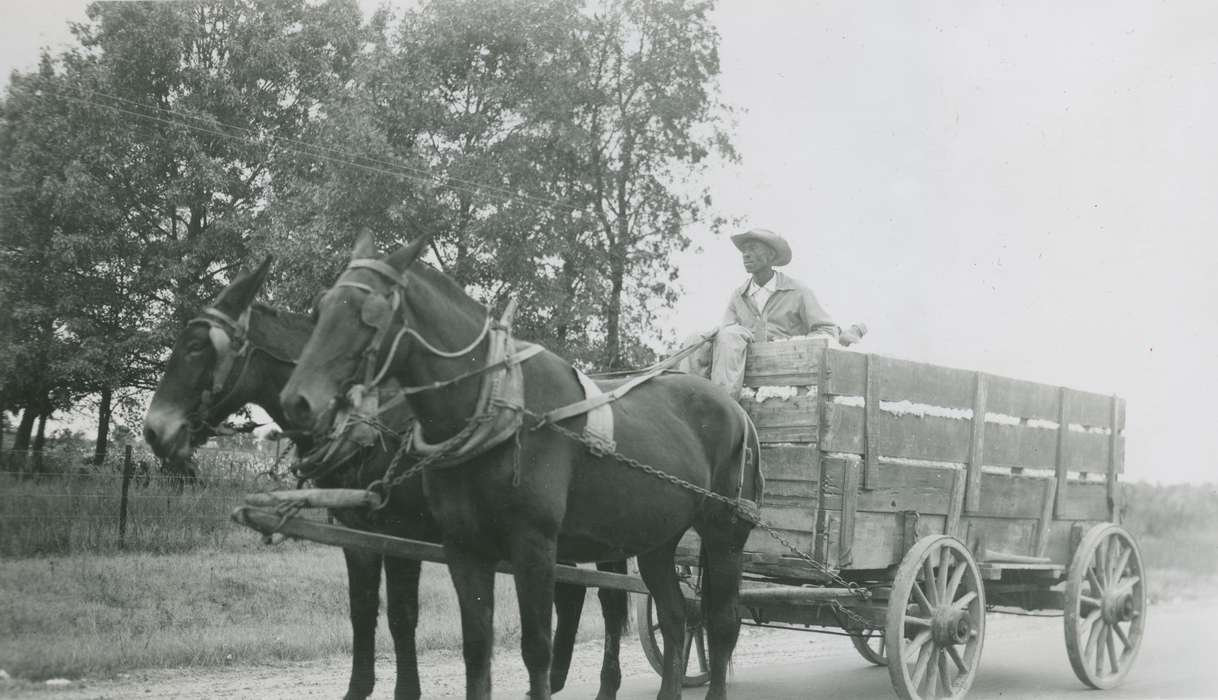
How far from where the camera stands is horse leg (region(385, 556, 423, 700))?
19.3ft

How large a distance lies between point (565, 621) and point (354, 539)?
6.33 feet

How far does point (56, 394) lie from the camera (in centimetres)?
1941

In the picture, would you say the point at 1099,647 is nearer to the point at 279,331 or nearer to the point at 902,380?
the point at 902,380

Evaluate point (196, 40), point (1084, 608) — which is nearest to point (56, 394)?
point (196, 40)

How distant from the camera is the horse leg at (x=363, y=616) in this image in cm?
584

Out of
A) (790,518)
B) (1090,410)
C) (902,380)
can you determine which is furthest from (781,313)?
(1090,410)

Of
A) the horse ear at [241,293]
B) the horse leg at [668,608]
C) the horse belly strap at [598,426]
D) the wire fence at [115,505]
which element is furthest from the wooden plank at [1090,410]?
the wire fence at [115,505]

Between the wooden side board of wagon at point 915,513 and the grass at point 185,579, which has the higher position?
the wooden side board of wagon at point 915,513

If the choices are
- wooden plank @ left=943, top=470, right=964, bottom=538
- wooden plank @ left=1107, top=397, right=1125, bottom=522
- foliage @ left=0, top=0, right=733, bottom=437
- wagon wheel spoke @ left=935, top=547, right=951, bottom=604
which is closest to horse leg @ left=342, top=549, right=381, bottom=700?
wagon wheel spoke @ left=935, top=547, right=951, bottom=604

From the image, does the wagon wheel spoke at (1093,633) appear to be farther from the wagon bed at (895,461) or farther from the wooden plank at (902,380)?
the wooden plank at (902,380)

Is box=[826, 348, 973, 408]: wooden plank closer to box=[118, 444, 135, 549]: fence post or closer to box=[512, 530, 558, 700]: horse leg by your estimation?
box=[512, 530, 558, 700]: horse leg

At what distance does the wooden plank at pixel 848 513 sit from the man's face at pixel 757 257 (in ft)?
5.71

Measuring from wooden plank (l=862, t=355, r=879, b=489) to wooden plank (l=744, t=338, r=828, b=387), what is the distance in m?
0.36

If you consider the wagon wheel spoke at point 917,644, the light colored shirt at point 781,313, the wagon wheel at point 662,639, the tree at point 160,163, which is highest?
the tree at point 160,163
